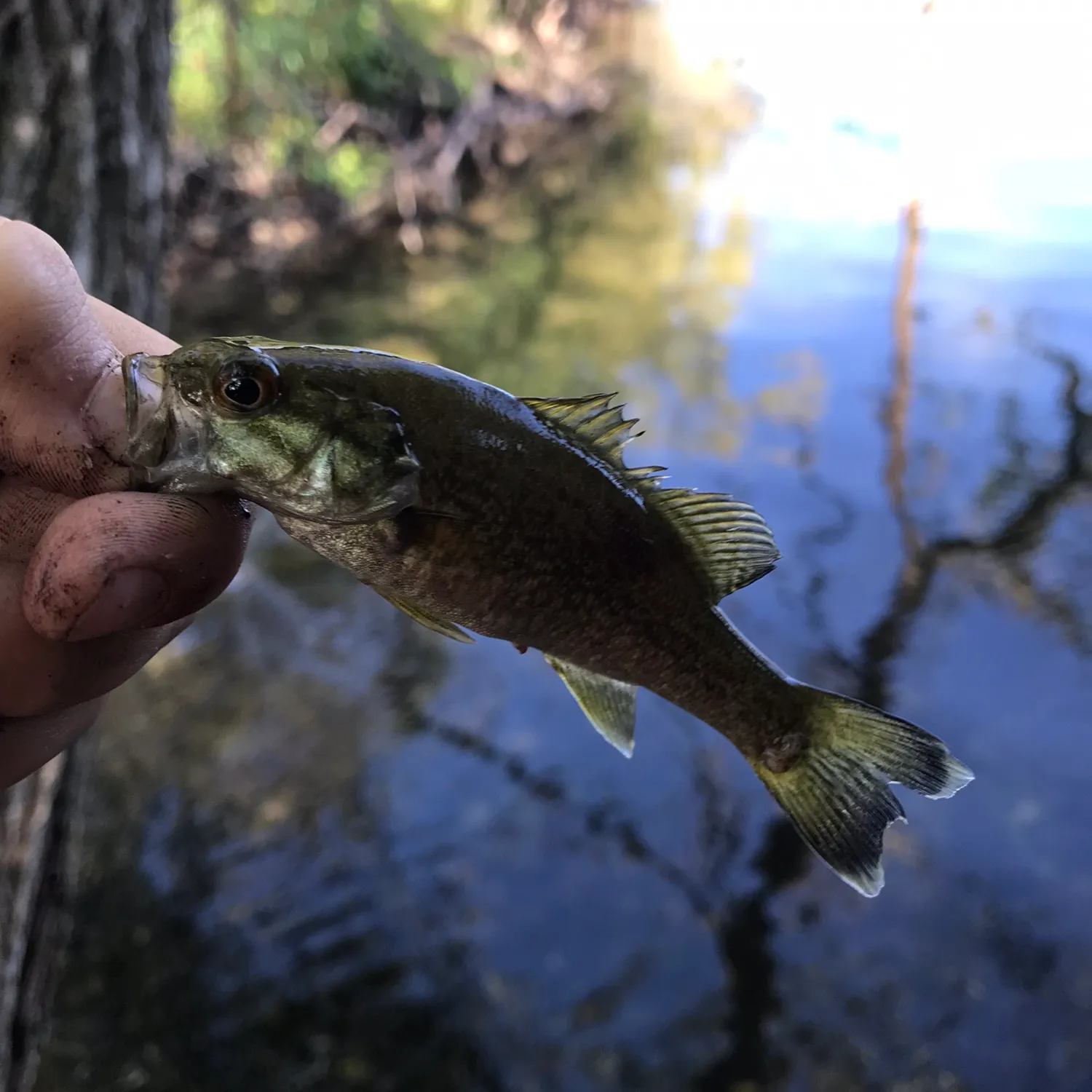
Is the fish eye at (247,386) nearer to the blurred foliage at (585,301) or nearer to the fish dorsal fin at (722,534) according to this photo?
the fish dorsal fin at (722,534)

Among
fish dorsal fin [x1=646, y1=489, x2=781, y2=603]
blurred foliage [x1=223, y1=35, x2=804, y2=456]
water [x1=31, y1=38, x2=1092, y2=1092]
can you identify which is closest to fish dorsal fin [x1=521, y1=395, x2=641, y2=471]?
fish dorsal fin [x1=646, y1=489, x2=781, y2=603]

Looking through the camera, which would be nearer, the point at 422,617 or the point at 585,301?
the point at 422,617

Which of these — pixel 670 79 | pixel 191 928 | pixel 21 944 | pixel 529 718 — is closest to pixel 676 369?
pixel 529 718

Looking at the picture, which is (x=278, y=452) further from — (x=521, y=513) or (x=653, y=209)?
(x=653, y=209)

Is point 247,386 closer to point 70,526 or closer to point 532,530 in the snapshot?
point 70,526

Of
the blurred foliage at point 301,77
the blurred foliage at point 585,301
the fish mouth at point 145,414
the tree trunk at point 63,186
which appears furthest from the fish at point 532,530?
the blurred foliage at point 301,77

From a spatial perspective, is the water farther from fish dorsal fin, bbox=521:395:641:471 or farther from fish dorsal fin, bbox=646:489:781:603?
fish dorsal fin, bbox=521:395:641:471

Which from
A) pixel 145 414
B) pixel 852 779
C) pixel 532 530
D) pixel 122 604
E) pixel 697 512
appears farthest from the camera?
pixel 852 779

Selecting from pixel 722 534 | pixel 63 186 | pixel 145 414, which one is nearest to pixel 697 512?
pixel 722 534
